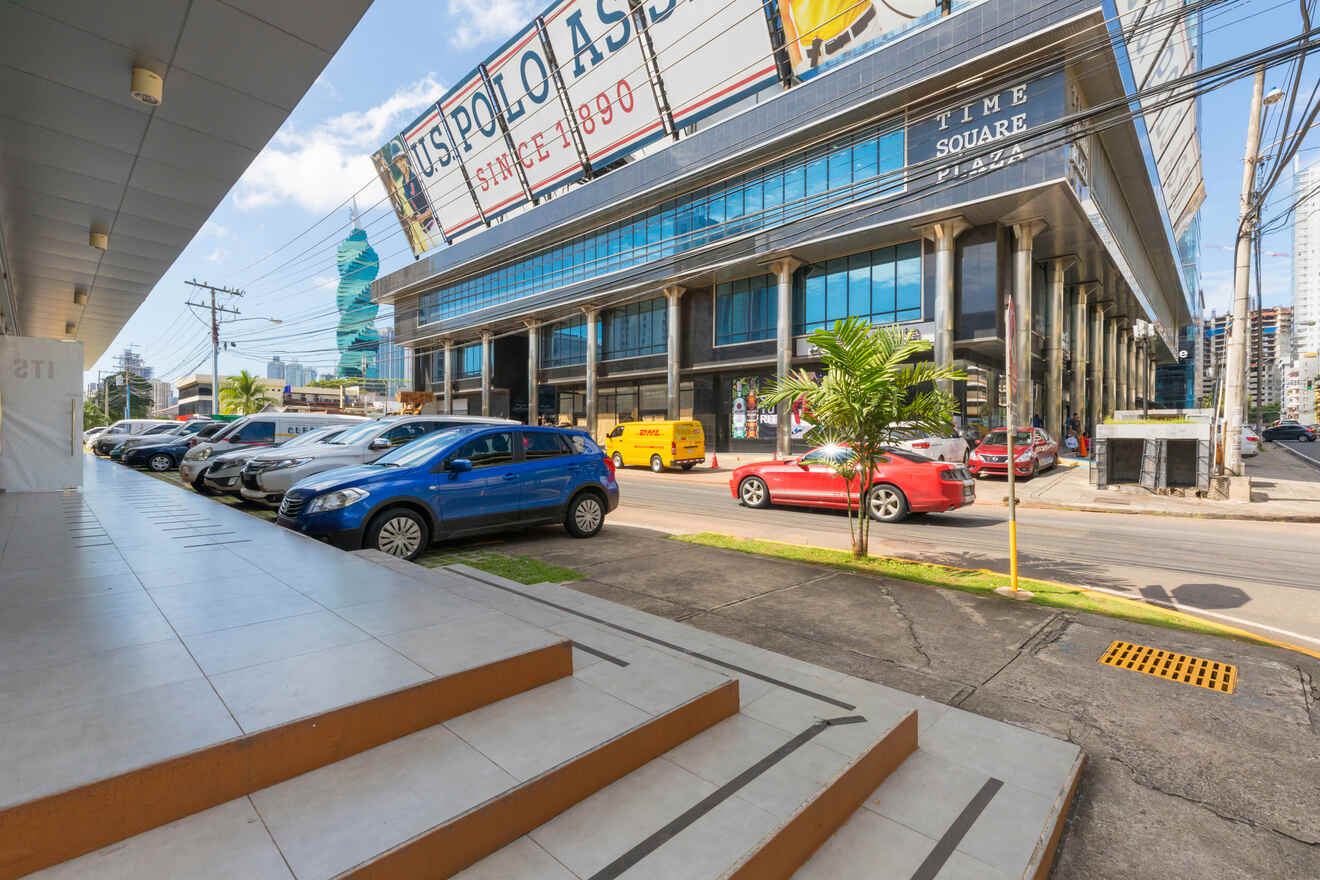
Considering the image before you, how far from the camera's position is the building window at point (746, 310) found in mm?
30531

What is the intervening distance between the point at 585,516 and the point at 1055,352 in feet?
93.1

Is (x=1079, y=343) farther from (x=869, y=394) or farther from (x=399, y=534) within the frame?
(x=399, y=534)

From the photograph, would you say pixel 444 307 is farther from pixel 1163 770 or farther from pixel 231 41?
pixel 1163 770

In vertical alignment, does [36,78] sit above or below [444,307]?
below

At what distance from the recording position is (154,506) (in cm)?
890

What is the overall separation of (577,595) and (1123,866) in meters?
4.24

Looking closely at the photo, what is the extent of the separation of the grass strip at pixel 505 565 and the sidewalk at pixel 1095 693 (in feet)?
1.34

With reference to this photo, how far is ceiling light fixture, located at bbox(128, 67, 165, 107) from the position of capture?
499cm

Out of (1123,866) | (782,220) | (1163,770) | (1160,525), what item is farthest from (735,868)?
(782,220)

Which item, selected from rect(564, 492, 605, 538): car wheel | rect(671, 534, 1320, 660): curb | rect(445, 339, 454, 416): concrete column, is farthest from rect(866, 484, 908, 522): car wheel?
rect(445, 339, 454, 416): concrete column

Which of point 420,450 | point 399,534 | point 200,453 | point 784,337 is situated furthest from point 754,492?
→ point 784,337

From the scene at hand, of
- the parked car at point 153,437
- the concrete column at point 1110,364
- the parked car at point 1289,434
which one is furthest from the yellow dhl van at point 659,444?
the parked car at point 1289,434

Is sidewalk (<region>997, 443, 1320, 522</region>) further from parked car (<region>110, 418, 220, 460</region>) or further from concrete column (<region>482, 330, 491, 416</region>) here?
concrete column (<region>482, 330, 491, 416</region>)

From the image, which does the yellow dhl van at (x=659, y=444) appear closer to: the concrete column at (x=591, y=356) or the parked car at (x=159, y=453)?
the concrete column at (x=591, y=356)
